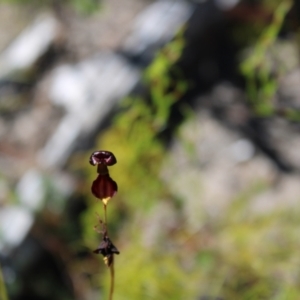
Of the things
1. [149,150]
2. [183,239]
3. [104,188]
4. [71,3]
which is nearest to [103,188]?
[104,188]

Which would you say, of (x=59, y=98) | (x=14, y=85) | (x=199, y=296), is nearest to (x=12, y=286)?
(x=199, y=296)

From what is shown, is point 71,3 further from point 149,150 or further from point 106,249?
point 106,249

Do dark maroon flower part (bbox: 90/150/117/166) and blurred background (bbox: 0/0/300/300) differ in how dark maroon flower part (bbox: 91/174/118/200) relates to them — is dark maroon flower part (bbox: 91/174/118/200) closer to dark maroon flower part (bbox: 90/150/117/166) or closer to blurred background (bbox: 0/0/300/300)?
dark maroon flower part (bbox: 90/150/117/166)

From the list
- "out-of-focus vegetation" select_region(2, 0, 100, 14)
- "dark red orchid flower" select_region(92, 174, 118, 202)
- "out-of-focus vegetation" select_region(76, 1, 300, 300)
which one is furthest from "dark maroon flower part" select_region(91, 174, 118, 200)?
"out-of-focus vegetation" select_region(2, 0, 100, 14)

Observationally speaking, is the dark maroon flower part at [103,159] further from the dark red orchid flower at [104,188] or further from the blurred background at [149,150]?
the blurred background at [149,150]

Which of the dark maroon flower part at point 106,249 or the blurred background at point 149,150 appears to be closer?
the dark maroon flower part at point 106,249

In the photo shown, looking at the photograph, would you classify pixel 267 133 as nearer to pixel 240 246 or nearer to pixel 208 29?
pixel 208 29

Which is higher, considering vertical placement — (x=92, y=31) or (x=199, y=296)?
(x=92, y=31)

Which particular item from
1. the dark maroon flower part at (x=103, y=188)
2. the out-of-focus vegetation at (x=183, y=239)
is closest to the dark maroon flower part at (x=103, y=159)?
the dark maroon flower part at (x=103, y=188)
